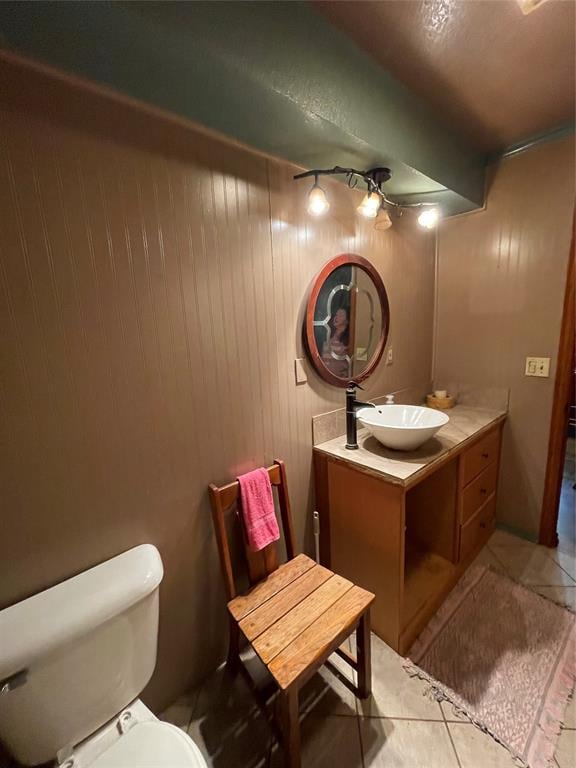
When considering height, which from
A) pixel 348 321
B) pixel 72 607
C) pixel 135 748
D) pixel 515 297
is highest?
pixel 515 297

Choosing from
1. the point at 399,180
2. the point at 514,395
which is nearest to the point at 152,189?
the point at 399,180

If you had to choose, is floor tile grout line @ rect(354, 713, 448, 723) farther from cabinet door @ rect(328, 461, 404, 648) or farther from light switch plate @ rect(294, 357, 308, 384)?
light switch plate @ rect(294, 357, 308, 384)

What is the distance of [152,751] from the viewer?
0.77m

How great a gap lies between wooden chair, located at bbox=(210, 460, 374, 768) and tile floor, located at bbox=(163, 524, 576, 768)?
79 mm

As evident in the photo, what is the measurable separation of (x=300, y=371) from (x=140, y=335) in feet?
2.34

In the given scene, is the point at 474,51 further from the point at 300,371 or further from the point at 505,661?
the point at 505,661

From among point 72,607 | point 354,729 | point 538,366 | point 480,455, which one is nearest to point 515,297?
point 538,366

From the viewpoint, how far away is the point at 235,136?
3.53ft

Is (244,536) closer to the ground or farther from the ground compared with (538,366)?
closer to the ground

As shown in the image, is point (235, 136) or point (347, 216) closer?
point (235, 136)

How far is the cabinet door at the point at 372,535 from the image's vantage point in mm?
1272

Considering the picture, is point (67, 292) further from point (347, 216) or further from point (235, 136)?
point (347, 216)

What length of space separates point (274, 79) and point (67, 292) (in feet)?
2.70

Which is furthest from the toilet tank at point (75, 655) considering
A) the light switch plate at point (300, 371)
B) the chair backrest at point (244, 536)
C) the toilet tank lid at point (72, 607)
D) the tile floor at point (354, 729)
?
the light switch plate at point (300, 371)
